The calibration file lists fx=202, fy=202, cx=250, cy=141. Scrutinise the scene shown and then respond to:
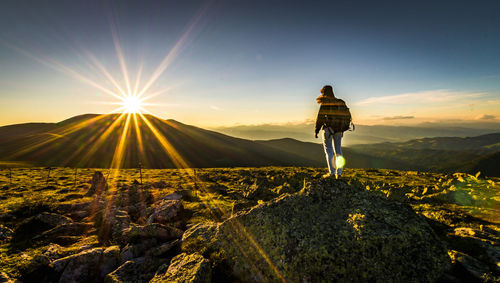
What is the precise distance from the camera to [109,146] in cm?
13400

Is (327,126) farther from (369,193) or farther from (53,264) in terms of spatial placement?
(53,264)

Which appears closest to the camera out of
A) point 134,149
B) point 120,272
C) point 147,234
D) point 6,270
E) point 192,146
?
point 120,272

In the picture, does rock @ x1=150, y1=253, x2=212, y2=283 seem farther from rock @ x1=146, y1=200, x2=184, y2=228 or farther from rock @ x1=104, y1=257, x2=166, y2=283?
rock @ x1=146, y1=200, x2=184, y2=228

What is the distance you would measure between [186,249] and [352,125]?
7.72m

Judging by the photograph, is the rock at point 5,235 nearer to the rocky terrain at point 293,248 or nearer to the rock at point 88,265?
the rocky terrain at point 293,248

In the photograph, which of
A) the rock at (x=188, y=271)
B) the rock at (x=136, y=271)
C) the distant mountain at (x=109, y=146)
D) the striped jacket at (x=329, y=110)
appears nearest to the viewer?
the rock at (x=188, y=271)

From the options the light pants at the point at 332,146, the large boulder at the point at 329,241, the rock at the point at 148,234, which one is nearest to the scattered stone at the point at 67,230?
the rock at the point at 148,234

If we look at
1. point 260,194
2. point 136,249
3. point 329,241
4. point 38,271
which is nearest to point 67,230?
point 38,271

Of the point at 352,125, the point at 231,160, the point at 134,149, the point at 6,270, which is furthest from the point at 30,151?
the point at 352,125

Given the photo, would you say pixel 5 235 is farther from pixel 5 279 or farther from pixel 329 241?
pixel 329 241

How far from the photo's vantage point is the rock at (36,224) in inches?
305

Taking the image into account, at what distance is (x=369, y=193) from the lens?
210 inches

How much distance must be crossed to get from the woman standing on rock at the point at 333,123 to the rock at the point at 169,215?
276 inches

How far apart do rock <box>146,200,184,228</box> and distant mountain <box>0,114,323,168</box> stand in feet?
323
